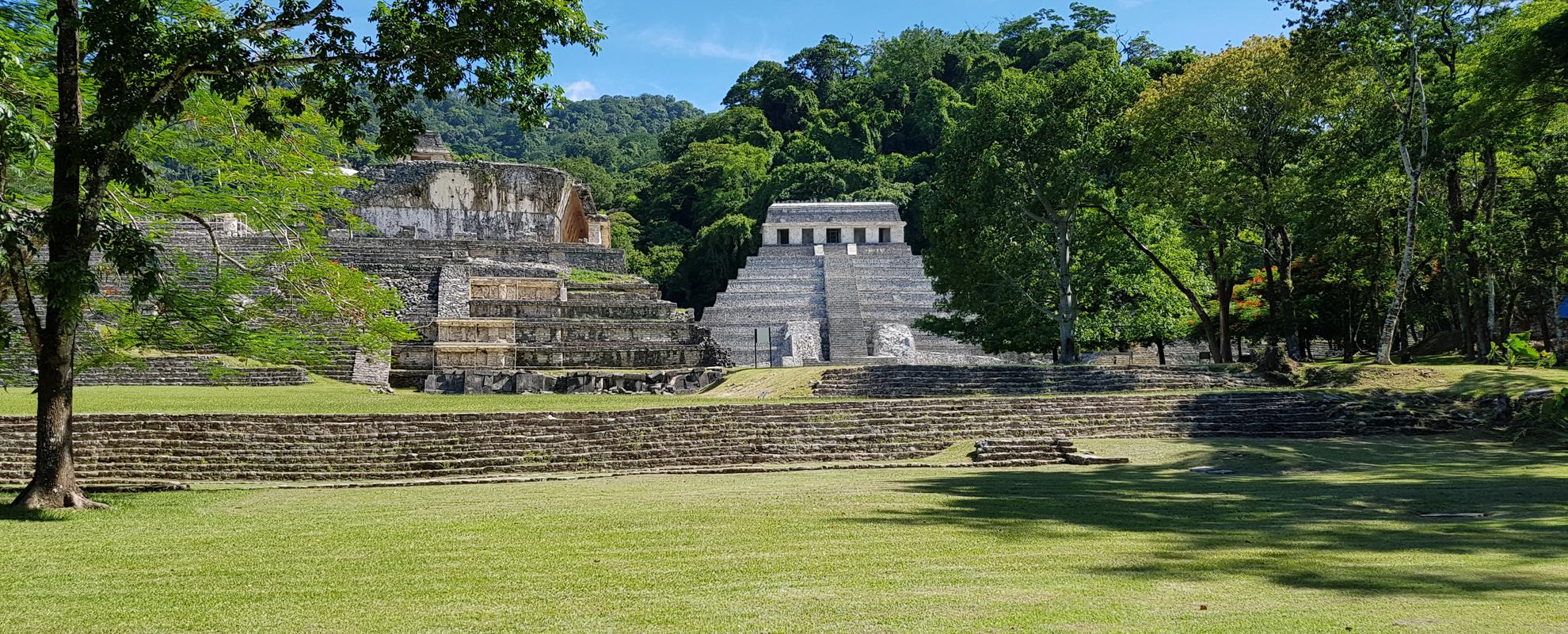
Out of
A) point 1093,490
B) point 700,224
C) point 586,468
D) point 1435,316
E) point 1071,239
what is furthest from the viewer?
point 700,224

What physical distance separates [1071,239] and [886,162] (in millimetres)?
39321

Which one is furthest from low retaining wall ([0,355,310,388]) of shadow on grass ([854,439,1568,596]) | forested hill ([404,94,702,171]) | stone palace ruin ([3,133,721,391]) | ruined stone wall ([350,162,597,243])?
forested hill ([404,94,702,171])

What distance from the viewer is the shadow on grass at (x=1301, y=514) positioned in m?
5.93

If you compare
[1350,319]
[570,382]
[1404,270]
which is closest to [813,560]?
[570,382]

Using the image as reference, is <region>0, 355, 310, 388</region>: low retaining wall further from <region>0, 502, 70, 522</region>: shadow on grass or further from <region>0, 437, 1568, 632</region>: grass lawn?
<region>0, 502, 70, 522</region>: shadow on grass

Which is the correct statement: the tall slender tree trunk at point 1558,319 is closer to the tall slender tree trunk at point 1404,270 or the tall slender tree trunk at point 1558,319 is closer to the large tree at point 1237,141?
the tall slender tree trunk at point 1404,270

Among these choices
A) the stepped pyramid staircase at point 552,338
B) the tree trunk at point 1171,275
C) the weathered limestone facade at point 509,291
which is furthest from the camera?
the weathered limestone facade at point 509,291

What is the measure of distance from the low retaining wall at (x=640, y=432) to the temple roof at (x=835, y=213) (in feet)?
98.7

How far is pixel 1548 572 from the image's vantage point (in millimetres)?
5727

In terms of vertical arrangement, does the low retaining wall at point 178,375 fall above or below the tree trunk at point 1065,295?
below

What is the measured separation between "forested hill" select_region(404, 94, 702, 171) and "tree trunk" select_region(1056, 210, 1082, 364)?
2251 inches

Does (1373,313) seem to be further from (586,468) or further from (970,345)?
(586,468)

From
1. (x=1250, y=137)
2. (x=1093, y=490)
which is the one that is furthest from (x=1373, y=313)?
(x=1093, y=490)

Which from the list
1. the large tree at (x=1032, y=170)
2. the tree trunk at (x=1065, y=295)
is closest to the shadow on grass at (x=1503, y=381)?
the tree trunk at (x=1065, y=295)
